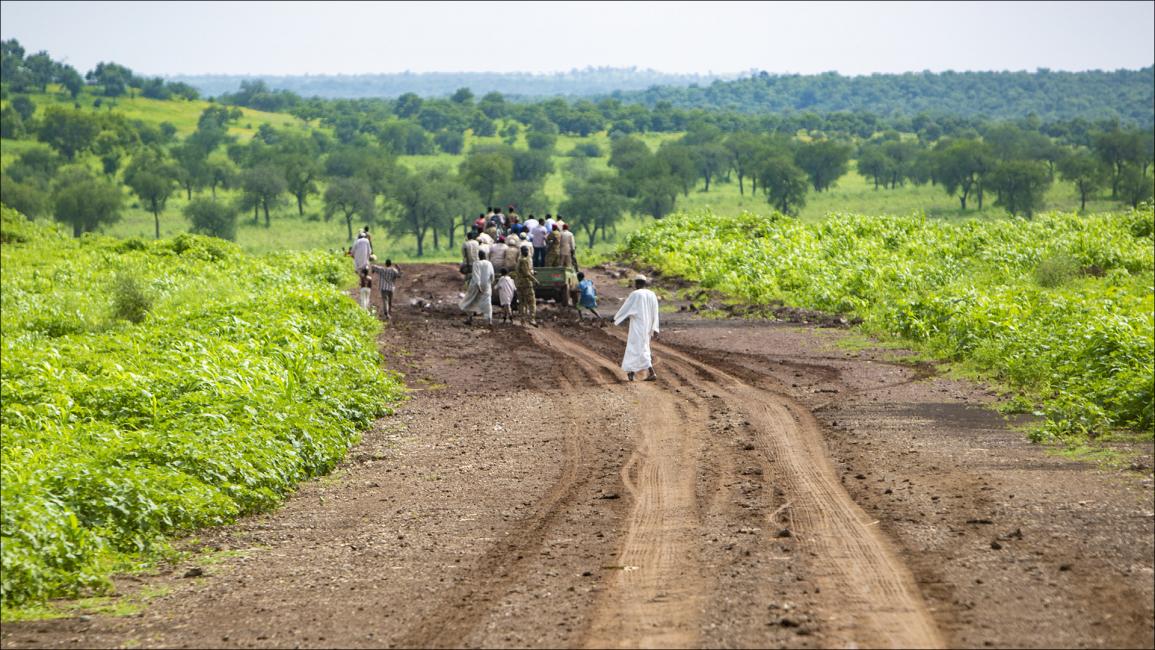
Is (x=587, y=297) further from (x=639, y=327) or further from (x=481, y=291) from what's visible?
(x=639, y=327)

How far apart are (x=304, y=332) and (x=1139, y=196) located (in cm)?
8155

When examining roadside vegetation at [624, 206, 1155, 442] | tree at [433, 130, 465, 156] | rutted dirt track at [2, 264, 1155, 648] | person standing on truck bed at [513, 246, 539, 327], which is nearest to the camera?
rutted dirt track at [2, 264, 1155, 648]

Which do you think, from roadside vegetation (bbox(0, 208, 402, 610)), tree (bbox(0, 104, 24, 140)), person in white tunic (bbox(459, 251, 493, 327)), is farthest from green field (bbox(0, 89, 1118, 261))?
roadside vegetation (bbox(0, 208, 402, 610))

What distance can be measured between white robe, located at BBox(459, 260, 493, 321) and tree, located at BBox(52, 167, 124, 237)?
6598 cm

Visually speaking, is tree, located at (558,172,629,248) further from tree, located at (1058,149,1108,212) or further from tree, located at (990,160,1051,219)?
tree, located at (1058,149,1108,212)

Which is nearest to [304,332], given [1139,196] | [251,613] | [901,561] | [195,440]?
[195,440]

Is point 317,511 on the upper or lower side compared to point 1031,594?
lower

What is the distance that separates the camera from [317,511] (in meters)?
10.3

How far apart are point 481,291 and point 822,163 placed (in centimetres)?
8934

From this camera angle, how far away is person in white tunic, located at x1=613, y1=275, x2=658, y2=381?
16297mm

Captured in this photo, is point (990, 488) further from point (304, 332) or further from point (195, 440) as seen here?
point (304, 332)

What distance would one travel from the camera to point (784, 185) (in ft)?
308

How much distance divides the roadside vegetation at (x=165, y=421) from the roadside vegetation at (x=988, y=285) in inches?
303

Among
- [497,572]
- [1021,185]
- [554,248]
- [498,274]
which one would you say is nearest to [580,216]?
[1021,185]
